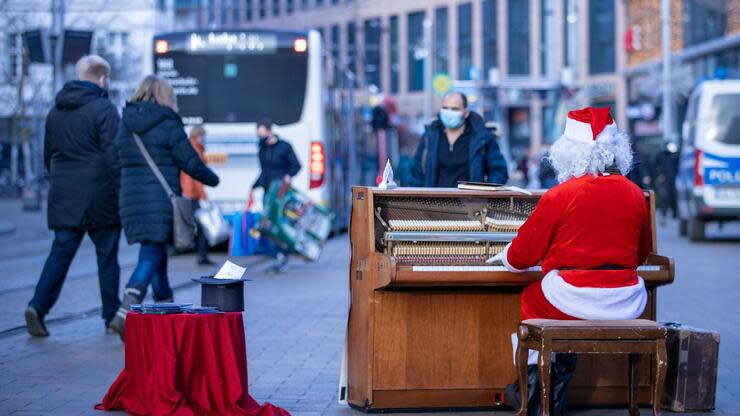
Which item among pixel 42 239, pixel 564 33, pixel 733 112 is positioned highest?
pixel 564 33

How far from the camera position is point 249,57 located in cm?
2055

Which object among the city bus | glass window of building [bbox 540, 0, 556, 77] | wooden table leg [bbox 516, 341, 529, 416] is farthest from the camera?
glass window of building [bbox 540, 0, 556, 77]

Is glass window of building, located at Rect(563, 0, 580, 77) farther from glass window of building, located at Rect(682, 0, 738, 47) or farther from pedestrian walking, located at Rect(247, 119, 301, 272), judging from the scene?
pedestrian walking, located at Rect(247, 119, 301, 272)

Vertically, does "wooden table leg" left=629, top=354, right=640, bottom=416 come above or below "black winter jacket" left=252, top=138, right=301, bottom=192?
below

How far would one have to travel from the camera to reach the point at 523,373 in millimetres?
6262

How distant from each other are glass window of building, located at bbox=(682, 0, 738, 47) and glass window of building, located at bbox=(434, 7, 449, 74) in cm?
2705

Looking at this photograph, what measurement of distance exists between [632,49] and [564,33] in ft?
46.7

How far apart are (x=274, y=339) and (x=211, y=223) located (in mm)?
7146

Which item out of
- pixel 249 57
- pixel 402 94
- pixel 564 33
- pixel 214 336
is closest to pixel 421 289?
pixel 214 336

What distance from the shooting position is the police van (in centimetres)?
2077

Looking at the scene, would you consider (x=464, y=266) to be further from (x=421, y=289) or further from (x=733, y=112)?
(x=733, y=112)

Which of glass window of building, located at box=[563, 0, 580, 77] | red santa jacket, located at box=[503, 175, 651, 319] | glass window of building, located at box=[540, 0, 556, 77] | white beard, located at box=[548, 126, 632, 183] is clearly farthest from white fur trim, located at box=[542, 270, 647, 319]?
glass window of building, located at box=[540, 0, 556, 77]

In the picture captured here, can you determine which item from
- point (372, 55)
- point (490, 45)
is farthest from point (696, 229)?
point (372, 55)

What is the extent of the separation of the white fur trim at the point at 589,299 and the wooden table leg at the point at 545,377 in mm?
339
